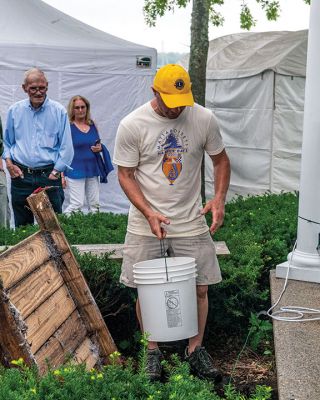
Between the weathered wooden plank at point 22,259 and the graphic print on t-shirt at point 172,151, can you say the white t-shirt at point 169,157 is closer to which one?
the graphic print on t-shirt at point 172,151

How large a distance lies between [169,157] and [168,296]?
0.80m

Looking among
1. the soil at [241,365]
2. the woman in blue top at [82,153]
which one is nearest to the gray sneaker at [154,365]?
the soil at [241,365]

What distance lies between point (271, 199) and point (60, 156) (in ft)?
8.53

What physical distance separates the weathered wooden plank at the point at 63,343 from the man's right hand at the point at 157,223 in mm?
663

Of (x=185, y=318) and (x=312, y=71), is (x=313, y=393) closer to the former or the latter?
(x=185, y=318)

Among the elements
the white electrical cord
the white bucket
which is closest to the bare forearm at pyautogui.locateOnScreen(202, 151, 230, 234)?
the white bucket

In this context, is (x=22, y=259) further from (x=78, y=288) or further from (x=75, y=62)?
(x=75, y=62)

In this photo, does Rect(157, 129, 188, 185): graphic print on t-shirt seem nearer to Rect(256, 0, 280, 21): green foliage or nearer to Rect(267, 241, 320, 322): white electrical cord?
Rect(267, 241, 320, 322): white electrical cord

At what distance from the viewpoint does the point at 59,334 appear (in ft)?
14.1

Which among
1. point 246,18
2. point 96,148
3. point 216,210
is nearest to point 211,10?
point 246,18

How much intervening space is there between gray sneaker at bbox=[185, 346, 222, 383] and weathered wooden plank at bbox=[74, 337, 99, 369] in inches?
24.2

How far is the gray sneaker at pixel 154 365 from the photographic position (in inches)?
184

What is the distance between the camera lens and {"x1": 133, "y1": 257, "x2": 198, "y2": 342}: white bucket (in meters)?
4.54

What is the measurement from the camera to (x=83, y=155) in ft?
33.7
